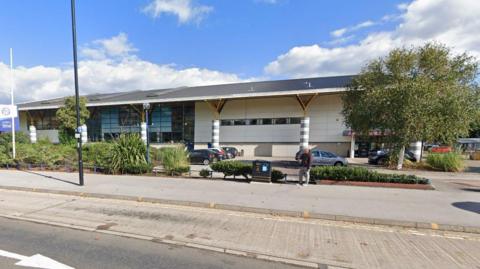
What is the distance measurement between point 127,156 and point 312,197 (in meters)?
10.2

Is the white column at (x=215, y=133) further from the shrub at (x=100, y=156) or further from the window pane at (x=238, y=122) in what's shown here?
the shrub at (x=100, y=156)

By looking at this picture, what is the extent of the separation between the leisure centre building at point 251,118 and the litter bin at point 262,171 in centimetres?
1806

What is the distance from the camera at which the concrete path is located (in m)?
6.38

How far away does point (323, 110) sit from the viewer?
29172 mm

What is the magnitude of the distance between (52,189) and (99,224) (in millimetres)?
5493

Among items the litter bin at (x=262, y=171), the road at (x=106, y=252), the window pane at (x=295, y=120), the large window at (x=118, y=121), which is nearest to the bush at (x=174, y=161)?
the litter bin at (x=262, y=171)

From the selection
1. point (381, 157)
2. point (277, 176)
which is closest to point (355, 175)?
point (277, 176)

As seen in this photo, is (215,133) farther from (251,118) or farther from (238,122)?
(251,118)

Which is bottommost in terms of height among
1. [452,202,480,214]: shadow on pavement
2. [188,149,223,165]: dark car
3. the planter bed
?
[188,149,223,165]: dark car

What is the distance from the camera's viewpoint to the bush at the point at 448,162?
1658 centimetres

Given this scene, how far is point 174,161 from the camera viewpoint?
12.9 metres

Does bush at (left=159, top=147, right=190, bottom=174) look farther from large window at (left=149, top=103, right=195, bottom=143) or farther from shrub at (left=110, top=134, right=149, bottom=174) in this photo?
large window at (left=149, top=103, right=195, bottom=143)

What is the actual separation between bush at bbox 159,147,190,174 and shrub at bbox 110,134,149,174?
111 centimetres

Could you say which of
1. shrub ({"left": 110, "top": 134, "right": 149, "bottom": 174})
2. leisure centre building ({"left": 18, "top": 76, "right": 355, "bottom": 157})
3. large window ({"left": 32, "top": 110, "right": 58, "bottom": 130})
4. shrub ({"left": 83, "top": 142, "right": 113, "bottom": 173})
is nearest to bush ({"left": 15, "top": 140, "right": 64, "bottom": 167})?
shrub ({"left": 83, "top": 142, "right": 113, "bottom": 173})
